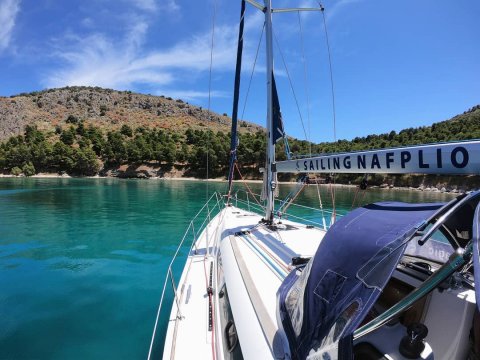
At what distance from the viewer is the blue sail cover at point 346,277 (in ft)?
6.68

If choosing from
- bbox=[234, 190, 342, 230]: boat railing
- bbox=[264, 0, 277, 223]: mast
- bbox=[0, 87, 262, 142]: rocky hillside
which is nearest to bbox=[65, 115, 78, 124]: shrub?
bbox=[0, 87, 262, 142]: rocky hillside

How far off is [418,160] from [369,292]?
76.4 inches

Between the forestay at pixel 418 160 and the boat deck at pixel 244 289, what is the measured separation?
196 centimetres

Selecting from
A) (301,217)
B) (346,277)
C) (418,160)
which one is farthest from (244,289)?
(301,217)

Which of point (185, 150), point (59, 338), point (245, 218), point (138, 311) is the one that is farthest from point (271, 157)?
point (185, 150)

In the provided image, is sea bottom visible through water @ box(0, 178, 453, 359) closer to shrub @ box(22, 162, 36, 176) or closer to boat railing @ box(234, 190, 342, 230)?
boat railing @ box(234, 190, 342, 230)

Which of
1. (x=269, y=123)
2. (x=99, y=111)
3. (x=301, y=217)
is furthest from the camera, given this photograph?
(x=99, y=111)

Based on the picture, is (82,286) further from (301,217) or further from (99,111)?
(99,111)

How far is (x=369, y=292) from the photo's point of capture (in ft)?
6.64

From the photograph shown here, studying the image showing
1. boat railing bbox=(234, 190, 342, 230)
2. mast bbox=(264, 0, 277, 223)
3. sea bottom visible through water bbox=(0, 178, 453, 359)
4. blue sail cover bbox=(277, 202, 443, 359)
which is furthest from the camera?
boat railing bbox=(234, 190, 342, 230)

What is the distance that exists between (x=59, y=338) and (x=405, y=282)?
22.8 ft

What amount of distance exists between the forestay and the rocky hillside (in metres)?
121

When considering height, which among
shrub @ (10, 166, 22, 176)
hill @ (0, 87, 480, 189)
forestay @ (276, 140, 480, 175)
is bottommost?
forestay @ (276, 140, 480, 175)

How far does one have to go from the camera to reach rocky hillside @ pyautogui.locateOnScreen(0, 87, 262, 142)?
11694 centimetres
